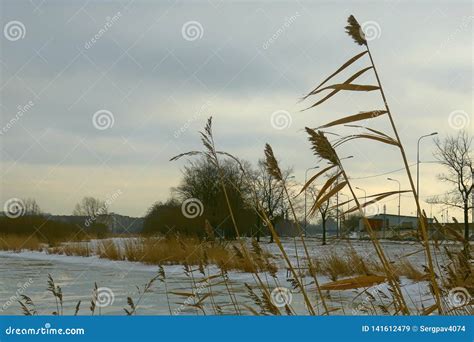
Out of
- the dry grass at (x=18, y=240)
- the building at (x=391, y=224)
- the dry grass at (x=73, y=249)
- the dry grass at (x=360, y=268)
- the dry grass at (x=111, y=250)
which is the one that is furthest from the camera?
the dry grass at (x=18, y=240)

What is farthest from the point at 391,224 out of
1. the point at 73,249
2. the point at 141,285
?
the point at 73,249

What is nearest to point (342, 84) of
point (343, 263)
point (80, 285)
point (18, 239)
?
point (343, 263)

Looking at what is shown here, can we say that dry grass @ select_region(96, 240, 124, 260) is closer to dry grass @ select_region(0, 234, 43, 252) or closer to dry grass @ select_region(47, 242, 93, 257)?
dry grass @ select_region(47, 242, 93, 257)

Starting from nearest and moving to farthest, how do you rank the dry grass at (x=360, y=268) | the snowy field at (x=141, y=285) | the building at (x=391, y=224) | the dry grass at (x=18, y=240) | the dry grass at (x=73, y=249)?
the building at (x=391, y=224)
the dry grass at (x=360, y=268)
the snowy field at (x=141, y=285)
the dry grass at (x=73, y=249)
the dry grass at (x=18, y=240)

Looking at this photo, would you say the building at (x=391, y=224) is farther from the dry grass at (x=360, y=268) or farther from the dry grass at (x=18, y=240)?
the dry grass at (x=18, y=240)

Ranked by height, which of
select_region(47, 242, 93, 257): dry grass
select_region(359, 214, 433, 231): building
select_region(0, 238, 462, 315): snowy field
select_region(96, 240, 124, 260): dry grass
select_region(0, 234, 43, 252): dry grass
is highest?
select_region(0, 234, 43, 252): dry grass

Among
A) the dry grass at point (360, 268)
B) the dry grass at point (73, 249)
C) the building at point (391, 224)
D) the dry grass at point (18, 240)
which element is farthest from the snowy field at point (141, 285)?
the dry grass at point (18, 240)

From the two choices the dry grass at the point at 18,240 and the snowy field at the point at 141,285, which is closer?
the snowy field at the point at 141,285

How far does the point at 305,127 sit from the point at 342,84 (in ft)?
0.85

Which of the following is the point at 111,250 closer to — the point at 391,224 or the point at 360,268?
the point at 391,224

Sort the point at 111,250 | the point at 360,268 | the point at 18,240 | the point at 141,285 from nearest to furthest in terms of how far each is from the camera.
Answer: the point at 360,268 < the point at 141,285 < the point at 111,250 < the point at 18,240

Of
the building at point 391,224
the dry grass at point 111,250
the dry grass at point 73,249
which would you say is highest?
the dry grass at point 73,249

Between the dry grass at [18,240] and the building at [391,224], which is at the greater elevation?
the dry grass at [18,240]

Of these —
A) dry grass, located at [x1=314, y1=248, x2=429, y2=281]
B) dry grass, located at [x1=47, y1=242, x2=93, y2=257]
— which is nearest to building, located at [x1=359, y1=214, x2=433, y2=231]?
dry grass, located at [x1=314, y1=248, x2=429, y2=281]
